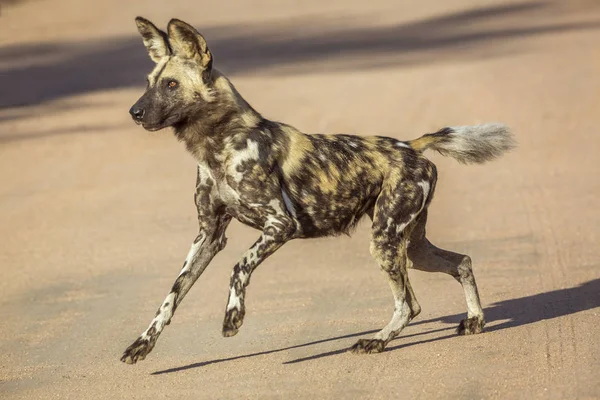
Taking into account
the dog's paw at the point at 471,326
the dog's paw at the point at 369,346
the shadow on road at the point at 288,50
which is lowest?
the shadow on road at the point at 288,50

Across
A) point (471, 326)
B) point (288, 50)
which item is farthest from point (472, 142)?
point (288, 50)

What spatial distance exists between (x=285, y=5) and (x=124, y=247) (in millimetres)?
20702

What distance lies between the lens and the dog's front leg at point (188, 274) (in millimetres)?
6297

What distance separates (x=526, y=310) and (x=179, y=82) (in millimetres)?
2472

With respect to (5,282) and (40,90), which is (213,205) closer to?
(5,282)

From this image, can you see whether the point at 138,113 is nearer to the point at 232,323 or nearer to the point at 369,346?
the point at 232,323

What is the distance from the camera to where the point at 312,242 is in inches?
398

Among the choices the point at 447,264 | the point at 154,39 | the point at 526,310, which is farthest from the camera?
the point at 526,310

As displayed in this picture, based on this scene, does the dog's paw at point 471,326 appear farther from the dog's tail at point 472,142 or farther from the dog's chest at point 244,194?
the dog's chest at point 244,194

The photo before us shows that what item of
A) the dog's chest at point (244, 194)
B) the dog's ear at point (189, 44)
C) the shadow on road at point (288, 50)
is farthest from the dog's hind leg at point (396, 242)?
the shadow on road at point (288, 50)

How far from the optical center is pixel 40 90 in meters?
19.7

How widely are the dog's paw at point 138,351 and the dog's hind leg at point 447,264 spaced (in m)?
1.64

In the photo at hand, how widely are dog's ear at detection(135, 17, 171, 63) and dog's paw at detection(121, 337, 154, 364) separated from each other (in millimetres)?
1472

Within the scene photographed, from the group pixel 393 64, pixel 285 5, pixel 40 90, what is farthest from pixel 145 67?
pixel 285 5
